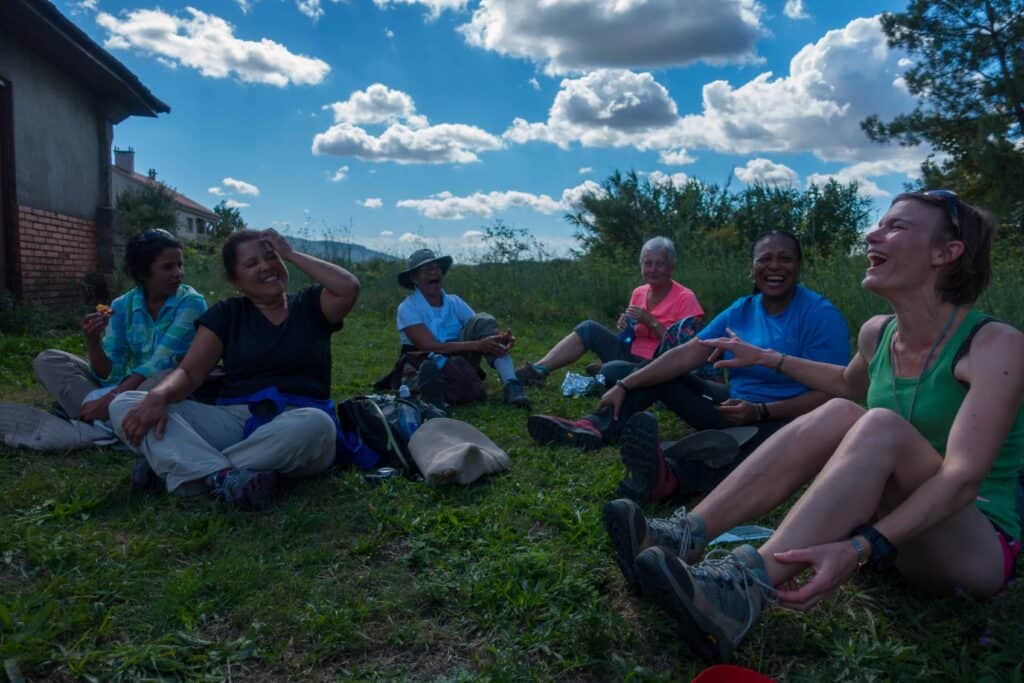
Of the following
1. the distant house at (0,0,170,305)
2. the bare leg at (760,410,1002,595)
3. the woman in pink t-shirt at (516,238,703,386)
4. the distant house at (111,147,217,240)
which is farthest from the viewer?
the distant house at (111,147,217,240)

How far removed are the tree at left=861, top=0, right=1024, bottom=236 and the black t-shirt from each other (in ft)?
55.6

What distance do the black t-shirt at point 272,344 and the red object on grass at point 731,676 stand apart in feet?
7.99

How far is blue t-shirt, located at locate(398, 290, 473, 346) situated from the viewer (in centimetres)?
582

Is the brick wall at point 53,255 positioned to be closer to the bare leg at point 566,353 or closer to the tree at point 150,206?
the bare leg at point 566,353

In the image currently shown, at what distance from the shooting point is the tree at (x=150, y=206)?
2192cm

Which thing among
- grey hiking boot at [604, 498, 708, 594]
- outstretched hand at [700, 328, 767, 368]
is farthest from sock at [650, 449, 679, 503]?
grey hiking boot at [604, 498, 708, 594]

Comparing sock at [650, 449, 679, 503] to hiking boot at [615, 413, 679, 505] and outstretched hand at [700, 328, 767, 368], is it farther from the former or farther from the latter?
outstretched hand at [700, 328, 767, 368]

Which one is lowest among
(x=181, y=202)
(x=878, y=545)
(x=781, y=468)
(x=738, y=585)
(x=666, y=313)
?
(x=738, y=585)

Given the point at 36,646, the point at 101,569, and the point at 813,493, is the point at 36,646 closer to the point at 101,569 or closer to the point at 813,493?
the point at 101,569

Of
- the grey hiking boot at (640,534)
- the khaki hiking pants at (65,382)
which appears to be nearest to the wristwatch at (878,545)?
the grey hiking boot at (640,534)

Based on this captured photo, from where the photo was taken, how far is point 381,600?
2.37m

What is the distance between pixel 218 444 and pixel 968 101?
19.4m

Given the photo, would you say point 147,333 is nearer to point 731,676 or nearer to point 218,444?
point 218,444

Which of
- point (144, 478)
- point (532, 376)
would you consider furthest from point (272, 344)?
point (532, 376)
